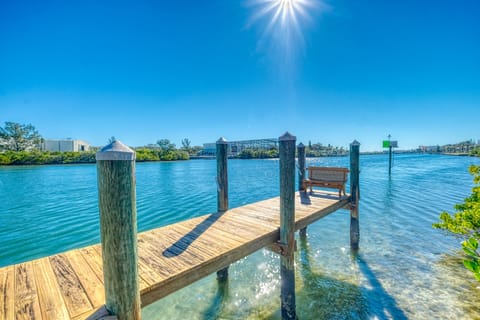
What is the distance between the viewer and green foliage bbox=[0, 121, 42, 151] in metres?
57.7

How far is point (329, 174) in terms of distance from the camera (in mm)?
6770

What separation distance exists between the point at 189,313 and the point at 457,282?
20.6ft

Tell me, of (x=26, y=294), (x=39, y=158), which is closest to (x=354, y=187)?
(x=26, y=294)

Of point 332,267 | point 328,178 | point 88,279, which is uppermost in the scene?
point 328,178

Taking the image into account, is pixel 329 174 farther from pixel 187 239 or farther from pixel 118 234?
pixel 118 234

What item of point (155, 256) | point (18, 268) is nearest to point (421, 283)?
point (155, 256)

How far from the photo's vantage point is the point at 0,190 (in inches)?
674

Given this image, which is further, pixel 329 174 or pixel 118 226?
pixel 329 174

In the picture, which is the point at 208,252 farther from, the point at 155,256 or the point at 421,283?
the point at 421,283

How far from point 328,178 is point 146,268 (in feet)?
19.0

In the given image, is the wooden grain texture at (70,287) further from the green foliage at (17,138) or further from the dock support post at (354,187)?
the green foliage at (17,138)

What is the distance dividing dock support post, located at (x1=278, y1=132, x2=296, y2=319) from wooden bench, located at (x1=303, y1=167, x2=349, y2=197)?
325 centimetres

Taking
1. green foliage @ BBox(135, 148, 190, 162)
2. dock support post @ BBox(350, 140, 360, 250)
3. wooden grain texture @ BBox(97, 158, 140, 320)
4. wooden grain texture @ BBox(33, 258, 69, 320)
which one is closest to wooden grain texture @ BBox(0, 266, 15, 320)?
wooden grain texture @ BBox(33, 258, 69, 320)

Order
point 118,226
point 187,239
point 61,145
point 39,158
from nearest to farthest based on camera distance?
point 118,226 < point 187,239 < point 39,158 < point 61,145
